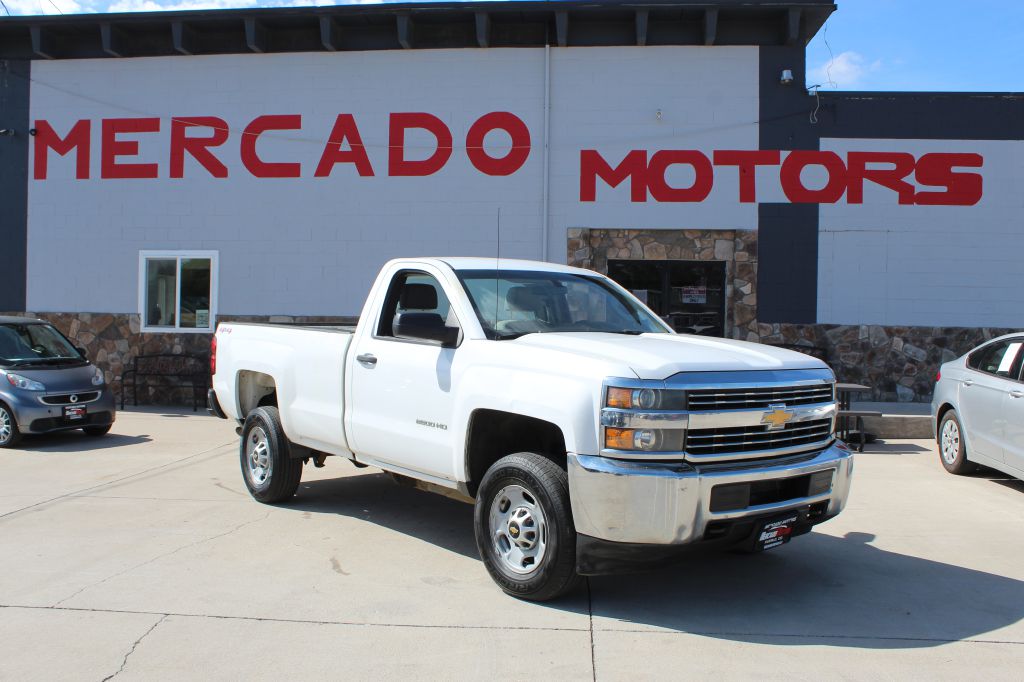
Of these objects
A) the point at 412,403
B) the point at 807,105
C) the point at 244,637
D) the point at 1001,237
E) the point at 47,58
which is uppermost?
the point at 47,58

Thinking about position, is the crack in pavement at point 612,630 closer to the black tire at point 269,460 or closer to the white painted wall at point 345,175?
the black tire at point 269,460

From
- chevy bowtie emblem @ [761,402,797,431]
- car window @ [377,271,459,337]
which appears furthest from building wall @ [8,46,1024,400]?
chevy bowtie emblem @ [761,402,797,431]

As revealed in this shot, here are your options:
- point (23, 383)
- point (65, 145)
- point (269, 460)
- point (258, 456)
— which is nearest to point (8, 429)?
point (23, 383)

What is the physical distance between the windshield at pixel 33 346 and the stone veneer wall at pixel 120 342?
3.50 m

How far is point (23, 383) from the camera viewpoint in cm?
1029

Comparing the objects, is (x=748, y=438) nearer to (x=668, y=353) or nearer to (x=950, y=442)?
(x=668, y=353)

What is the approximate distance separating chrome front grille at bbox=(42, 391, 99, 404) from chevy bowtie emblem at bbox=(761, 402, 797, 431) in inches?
359

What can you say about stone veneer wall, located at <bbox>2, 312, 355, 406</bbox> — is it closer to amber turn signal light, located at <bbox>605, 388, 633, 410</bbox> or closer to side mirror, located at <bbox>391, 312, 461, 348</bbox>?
side mirror, located at <bbox>391, 312, 461, 348</bbox>

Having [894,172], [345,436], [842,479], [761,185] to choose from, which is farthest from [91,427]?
[894,172]

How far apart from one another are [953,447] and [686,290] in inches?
228

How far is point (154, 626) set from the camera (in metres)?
4.44

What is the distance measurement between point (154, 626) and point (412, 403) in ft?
6.72

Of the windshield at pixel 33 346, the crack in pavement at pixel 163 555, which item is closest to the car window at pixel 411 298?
the crack in pavement at pixel 163 555

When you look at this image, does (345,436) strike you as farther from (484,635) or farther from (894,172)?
(894,172)
